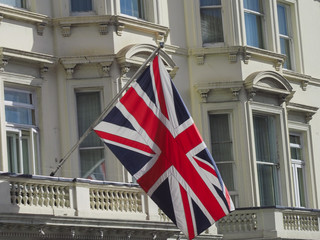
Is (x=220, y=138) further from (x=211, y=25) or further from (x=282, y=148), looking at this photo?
(x=211, y=25)

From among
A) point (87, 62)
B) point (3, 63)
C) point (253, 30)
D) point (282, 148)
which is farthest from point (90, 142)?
point (253, 30)

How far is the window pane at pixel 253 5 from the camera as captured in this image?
1390 inches

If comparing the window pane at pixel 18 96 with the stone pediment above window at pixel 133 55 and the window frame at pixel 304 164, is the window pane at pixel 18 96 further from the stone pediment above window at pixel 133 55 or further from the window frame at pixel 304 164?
the window frame at pixel 304 164

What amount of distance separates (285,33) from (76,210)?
1155 centimetres

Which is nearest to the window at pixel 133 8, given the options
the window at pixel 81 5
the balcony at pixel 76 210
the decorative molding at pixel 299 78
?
the window at pixel 81 5

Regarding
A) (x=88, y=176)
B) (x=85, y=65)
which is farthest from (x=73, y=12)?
(x=88, y=176)

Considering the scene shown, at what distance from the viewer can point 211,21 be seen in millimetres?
34625

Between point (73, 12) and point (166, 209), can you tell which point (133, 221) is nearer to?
point (166, 209)

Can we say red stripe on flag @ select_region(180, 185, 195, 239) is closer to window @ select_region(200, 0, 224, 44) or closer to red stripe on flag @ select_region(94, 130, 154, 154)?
red stripe on flag @ select_region(94, 130, 154, 154)

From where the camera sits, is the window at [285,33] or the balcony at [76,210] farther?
the window at [285,33]

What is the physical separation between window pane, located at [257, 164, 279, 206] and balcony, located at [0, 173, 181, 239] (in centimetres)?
492

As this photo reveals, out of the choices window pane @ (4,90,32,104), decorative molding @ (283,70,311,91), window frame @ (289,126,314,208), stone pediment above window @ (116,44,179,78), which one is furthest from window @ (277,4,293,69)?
window pane @ (4,90,32,104)

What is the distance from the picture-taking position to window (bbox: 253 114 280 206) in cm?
3478

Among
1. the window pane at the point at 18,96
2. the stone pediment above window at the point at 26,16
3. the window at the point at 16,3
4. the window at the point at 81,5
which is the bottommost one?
the window pane at the point at 18,96
